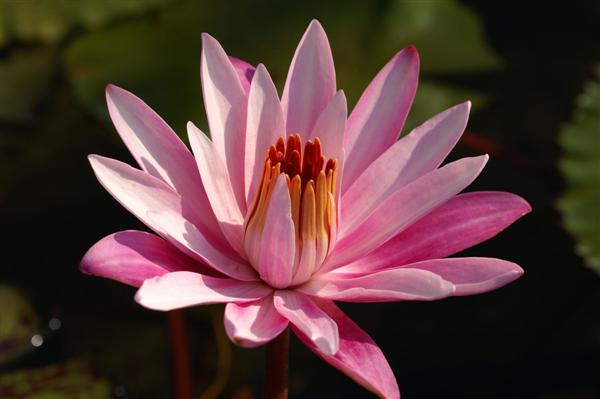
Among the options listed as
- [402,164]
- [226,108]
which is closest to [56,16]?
[226,108]

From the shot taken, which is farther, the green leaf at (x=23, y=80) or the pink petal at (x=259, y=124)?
the green leaf at (x=23, y=80)

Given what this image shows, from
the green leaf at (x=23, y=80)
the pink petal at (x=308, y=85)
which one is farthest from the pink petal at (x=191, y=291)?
the green leaf at (x=23, y=80)

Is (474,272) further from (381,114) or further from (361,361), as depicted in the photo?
(381,114)

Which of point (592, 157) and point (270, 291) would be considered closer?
point (270, 291)

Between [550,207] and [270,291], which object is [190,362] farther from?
[550,207]

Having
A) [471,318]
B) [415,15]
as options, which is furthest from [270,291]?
[415,15]

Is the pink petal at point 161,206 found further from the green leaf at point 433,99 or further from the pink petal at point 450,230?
the green leaf at point 433,99

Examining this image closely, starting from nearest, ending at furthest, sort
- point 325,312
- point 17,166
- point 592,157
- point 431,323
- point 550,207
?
point 325,312 < point 592,157 < point 431,323 < point 550,207 < point 17,166

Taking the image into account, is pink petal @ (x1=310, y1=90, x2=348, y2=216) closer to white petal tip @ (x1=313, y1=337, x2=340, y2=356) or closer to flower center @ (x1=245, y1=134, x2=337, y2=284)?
flower center @ (x1=245, y1=134, x2=337, y2=284)
